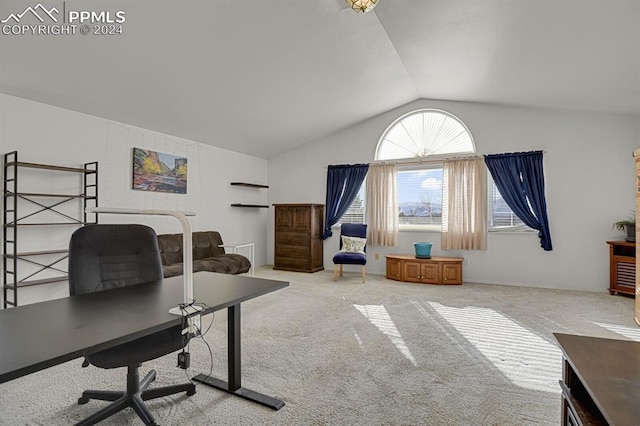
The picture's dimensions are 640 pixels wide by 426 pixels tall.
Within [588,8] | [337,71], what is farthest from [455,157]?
[588,8]

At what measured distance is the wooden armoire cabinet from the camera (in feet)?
20.5

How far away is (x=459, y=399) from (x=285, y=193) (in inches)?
215

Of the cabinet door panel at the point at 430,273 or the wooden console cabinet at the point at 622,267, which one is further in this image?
the cabinet door panel at the point at 430,273

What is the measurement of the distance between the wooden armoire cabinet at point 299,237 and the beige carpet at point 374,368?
198 cm

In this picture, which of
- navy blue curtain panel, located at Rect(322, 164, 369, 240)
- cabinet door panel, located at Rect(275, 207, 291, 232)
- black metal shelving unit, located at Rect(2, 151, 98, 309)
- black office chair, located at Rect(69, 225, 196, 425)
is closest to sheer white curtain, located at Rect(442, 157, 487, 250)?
navy blue curtain panel, located at Rect(322, 164, 369, 240)

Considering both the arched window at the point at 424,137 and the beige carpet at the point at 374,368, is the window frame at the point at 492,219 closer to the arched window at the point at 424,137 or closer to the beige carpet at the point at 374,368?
the arched window at the point at 424,137

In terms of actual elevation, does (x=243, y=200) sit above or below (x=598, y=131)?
below

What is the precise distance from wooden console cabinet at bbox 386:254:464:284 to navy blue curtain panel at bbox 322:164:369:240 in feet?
4.60

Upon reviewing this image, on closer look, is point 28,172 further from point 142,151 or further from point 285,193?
point 285,193

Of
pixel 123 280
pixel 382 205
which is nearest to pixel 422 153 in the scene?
pixel 382 205

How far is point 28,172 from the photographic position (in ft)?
11.4

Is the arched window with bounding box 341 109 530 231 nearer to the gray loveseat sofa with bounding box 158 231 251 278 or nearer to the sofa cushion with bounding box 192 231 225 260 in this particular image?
the gray loveseat sofa with bounding box 158 231 251 278

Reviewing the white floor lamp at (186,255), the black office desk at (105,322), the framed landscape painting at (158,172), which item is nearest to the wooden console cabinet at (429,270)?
the framed landscape painting at (158,172)

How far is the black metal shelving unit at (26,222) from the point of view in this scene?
329cm
